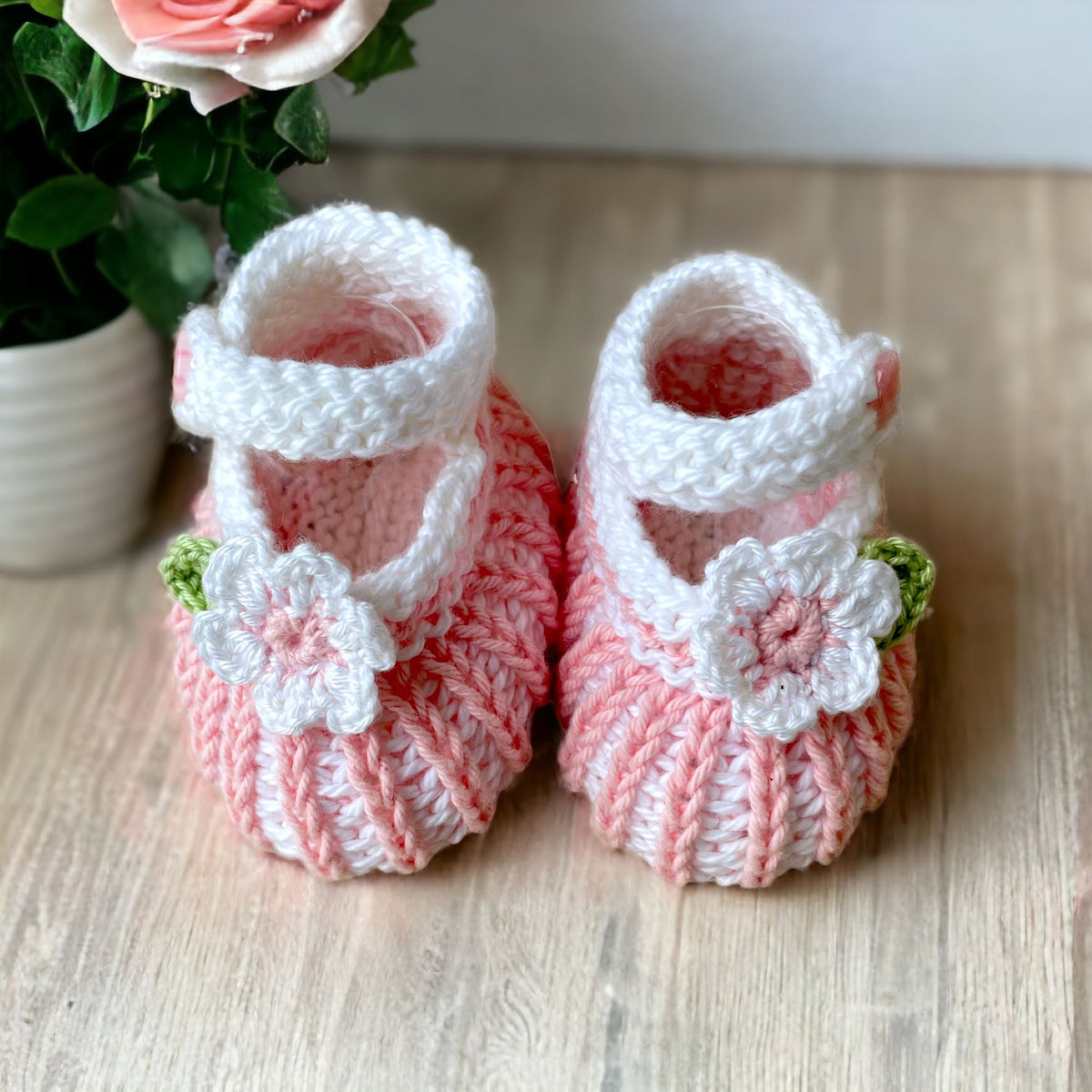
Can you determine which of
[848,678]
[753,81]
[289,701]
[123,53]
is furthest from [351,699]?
[753,81]

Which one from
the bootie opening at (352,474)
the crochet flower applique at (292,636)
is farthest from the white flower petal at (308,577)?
the bootie opening at (352,474)

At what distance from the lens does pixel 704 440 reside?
0.63 metres

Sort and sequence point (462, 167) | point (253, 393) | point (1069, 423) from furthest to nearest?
point (462, 167)
point (1069, 423)
point (253, 393)

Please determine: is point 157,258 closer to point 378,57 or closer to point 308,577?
point 378,57

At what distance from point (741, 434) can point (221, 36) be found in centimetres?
34

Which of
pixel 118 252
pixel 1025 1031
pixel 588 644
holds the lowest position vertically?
pixel 1025 1031

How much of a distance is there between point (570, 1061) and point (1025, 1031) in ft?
0.80

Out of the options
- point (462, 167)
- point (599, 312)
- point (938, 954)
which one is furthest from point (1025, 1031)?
point (462, 167)

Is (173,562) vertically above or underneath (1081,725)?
above

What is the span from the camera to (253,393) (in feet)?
2.10

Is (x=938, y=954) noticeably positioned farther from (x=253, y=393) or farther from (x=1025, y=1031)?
(x=253, y=393)

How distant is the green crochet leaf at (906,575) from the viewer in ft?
2.24

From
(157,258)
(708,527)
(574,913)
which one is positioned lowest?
(574,913)

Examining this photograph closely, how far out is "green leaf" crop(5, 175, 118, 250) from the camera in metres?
0.79
